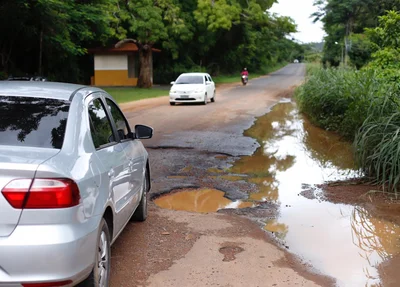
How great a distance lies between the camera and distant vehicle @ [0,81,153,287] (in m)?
3.08

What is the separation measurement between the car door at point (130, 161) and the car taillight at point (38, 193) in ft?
4.33

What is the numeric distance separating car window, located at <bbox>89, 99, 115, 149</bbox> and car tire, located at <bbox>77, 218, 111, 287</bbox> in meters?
0.69

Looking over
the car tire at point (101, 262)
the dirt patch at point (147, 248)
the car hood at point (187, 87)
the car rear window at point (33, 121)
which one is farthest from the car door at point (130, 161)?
the car hood at point (187, 87)

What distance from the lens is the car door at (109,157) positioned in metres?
4.04

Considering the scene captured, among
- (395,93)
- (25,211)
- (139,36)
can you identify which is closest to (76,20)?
(139,36)

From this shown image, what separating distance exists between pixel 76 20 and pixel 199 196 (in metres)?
19.5

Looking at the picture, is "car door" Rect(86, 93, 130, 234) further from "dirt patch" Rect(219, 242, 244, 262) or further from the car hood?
the car hood

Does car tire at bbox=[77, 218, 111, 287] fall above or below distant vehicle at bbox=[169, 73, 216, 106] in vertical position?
above

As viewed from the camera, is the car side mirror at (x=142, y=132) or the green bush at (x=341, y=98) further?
the green bush at (x=341, y=98)

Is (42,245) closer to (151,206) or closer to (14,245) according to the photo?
(14,245)

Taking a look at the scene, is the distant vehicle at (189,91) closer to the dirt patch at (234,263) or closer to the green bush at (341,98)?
the green bush at (341,98)

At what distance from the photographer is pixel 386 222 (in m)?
6.34

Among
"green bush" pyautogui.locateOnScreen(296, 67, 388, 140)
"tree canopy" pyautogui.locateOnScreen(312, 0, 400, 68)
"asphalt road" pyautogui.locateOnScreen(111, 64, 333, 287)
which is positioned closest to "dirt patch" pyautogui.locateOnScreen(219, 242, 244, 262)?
"asphalt road" pyautogui.locateOnScreen(111, 64, 333, 287)

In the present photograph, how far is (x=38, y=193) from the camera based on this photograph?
3121 mm
